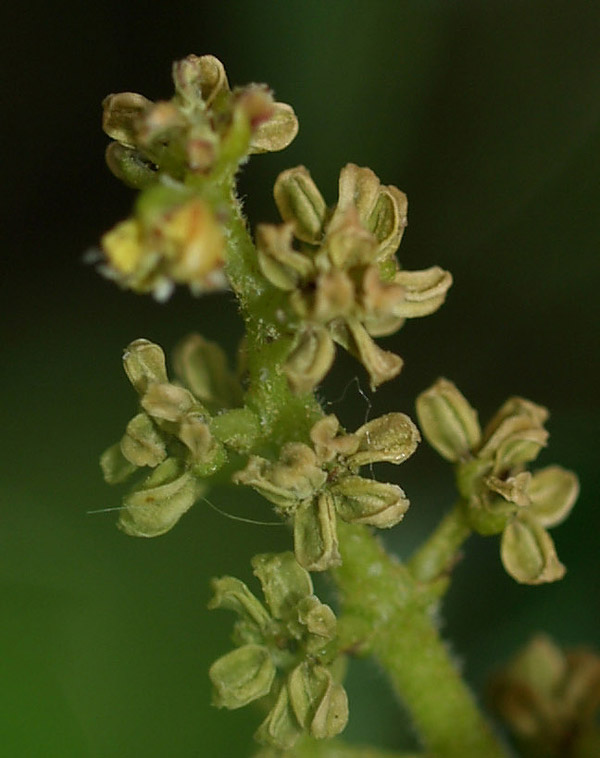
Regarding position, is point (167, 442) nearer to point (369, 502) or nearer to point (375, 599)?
point (369, 502)

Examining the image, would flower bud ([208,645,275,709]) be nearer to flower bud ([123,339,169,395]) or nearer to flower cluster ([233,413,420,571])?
flower cluster ([233,413,420,571])

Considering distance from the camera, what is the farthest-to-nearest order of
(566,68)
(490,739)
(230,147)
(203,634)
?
(566,68), (203,634), (490,739), (230,147)

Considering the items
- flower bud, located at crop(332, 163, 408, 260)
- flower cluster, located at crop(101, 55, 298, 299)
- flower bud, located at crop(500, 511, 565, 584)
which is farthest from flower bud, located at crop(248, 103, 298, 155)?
flower bud, located at crop(500, 511, 565, 584)

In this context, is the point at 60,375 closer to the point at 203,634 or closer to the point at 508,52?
the point at 203,634

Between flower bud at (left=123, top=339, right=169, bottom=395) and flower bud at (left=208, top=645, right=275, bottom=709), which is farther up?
flower bud at (left=123, top=339, right=169, bottom=395)

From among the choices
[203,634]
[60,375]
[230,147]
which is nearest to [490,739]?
[203,634]

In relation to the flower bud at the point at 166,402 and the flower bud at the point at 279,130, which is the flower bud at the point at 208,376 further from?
the flower bud at the point at 279,130
